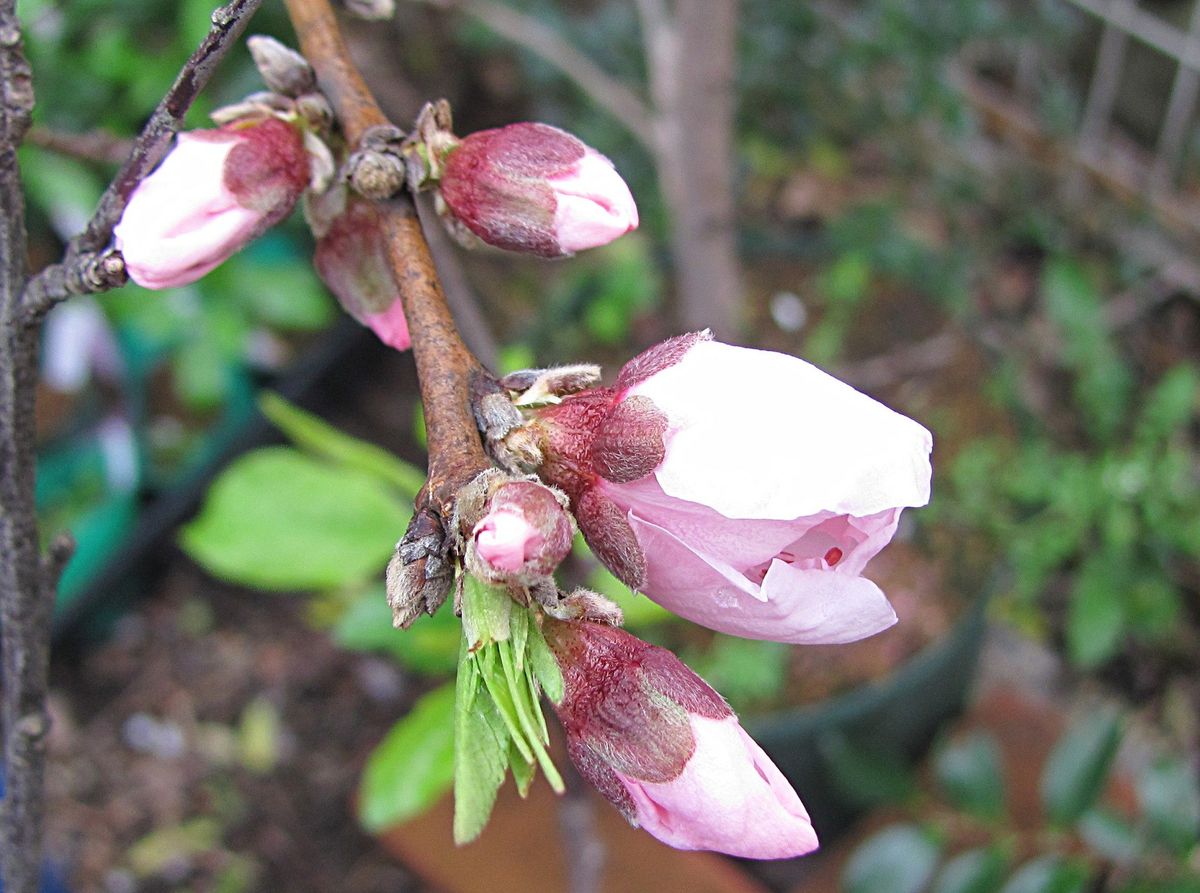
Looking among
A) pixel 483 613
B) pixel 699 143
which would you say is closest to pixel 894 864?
pixel 699 143

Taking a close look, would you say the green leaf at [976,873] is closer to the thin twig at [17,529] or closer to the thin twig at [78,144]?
the thin twig at [17,529]

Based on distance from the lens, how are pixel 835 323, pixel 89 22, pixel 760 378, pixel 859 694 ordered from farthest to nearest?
1. pixel 835 323
2. pixel 89 22
3. pixel 859 694
4. pixel 760 378

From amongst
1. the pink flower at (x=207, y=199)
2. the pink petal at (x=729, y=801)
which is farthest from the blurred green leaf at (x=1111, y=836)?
the pink flower at (x=207, y=199)

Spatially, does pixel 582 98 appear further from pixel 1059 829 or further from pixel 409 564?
pixel 409 564

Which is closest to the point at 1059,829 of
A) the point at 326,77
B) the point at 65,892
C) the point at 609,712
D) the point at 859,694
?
the point at 859,694

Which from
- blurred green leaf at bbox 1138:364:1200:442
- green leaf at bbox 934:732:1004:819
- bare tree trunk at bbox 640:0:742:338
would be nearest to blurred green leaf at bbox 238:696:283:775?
bare tree trunk at bbox 640:0:742:338

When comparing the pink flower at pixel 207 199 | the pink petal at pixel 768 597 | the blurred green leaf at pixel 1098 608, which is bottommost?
the blurred green leaf at pixel 1098 608
